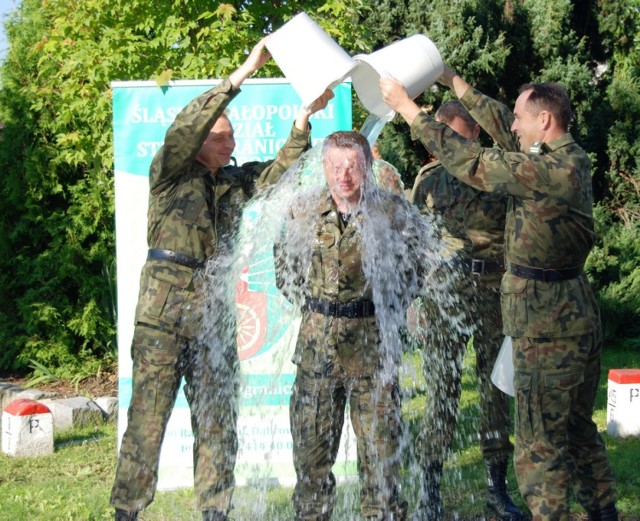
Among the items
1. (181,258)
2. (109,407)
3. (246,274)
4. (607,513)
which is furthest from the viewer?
(109,407)

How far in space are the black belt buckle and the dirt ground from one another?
13.3 feet

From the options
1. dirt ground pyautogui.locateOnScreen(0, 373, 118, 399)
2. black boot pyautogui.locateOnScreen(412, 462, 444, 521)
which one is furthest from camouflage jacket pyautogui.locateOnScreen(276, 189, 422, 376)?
dirt ground pyautogui.locateOnScreen(0, 373, 118, 399)

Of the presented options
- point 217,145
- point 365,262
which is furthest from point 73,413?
point 365,262

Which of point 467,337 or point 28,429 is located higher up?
point 467,337

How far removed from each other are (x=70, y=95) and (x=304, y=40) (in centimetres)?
338

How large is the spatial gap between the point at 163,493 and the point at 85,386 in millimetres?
3027

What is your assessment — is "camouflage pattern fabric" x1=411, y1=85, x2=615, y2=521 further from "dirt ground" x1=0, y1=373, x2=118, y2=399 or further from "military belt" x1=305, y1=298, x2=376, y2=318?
"dirt ground" x1=0, y1=373, x2=118, y2=399

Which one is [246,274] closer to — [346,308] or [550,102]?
[346,308]

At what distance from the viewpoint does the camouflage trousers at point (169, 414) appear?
438cm

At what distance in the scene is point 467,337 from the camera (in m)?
5.25

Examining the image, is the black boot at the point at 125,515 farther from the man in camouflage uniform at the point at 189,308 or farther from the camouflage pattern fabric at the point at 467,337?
the camouflage pattern fabric at the point at 467,337

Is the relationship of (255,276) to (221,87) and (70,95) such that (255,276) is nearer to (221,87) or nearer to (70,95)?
(221,87)

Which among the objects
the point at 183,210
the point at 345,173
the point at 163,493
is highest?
the point at 345,173

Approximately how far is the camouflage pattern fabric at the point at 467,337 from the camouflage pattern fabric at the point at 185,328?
1209mm
